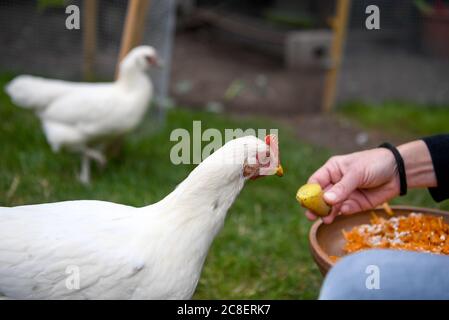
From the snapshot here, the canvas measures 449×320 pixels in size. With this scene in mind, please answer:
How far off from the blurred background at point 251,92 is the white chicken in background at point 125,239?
0.79 m

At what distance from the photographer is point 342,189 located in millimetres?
1691

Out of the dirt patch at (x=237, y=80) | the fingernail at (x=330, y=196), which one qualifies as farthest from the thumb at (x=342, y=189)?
the dirt patch at (x=237, y=80)

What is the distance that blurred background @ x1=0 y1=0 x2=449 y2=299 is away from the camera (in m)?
2.63

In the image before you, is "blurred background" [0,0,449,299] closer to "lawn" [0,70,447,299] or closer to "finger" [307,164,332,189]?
"lawn" [0,70,447,299]

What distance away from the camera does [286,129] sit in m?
4.19

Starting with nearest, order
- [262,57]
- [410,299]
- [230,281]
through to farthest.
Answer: [410,299] < [230,281] < [262,57]

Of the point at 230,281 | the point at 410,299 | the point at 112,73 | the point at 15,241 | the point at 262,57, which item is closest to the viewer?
the point at 410,299

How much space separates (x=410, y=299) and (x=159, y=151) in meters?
2.46

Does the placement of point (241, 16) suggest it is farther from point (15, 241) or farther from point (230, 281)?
point (15, 241)

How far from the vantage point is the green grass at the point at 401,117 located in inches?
166

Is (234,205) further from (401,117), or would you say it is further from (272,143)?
(401,117)

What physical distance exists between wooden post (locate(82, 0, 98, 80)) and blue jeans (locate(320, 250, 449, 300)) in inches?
117

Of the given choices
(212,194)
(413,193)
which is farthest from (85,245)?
(413,193)

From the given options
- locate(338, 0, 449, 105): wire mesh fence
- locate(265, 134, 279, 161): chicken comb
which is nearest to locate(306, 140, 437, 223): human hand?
locate(265, 134, 279, 161): chicken comb
